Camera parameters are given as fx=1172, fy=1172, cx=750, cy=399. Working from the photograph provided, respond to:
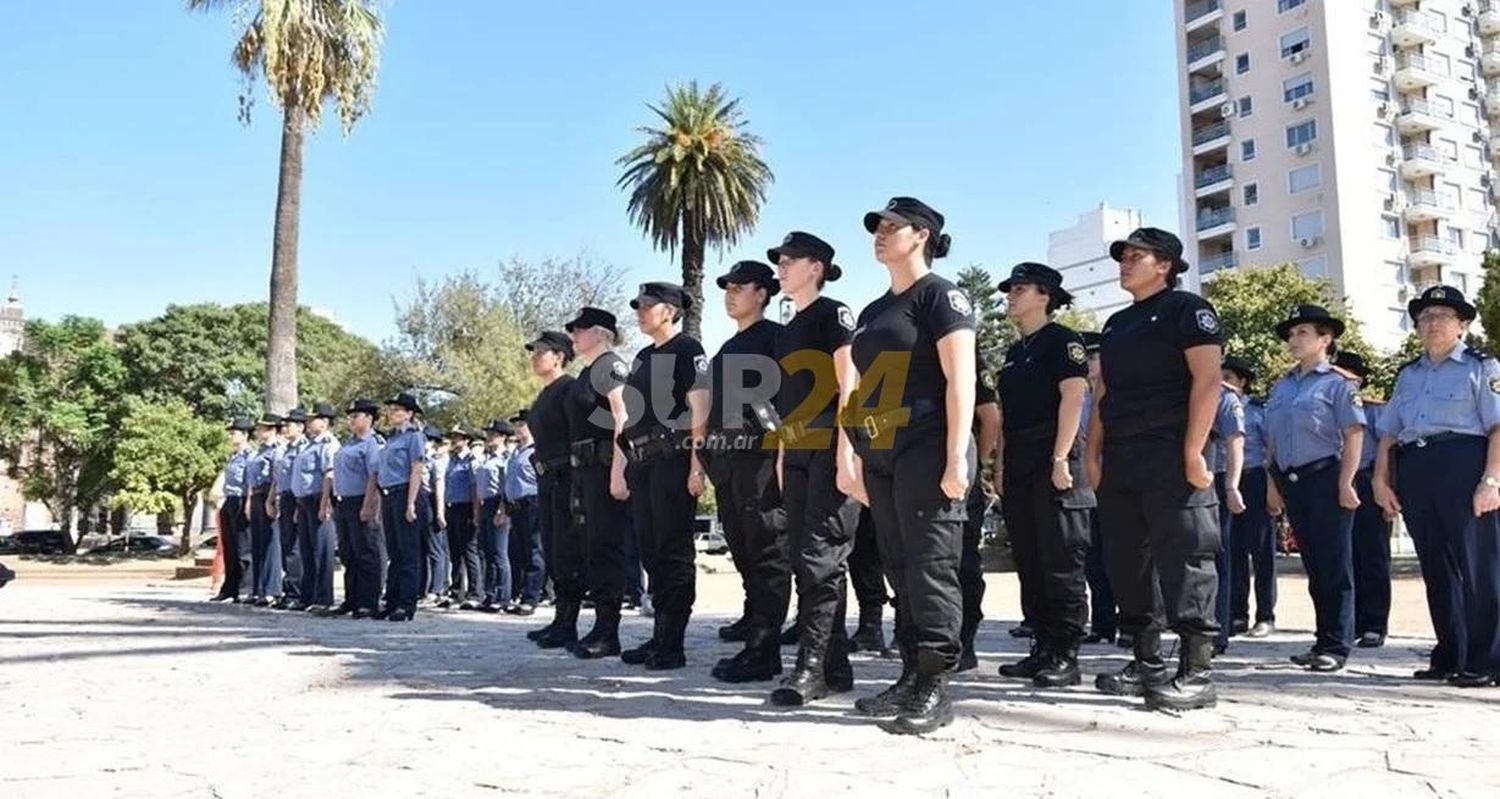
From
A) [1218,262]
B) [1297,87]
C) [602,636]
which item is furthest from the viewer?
[1218,262]

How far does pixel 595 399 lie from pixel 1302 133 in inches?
2364

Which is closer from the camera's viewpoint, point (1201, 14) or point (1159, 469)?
point (1159, 469)

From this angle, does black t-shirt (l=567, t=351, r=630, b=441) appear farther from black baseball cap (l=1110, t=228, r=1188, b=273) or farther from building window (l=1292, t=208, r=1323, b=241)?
building window (l=1292, t=208, r=1323, b=241)

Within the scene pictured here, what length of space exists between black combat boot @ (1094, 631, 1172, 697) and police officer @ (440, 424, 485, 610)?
8.32 meters

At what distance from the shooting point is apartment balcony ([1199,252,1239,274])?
61.7 m

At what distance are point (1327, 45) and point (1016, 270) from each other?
59.8 metres

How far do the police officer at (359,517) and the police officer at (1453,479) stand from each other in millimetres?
7427

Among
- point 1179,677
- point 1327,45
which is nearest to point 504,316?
point 1179,677

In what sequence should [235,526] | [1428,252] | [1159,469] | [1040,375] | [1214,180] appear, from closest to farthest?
[1159,469]
[1040,375]
[235,526]
[1428,252]
[1214,180]

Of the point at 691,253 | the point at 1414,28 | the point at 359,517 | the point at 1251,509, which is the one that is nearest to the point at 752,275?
the point at 1251,509

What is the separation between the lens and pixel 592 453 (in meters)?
6.86

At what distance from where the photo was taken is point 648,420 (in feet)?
21.0

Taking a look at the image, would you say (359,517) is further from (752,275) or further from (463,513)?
(752,275)

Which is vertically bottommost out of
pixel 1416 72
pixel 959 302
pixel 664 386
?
pixel 664 386
